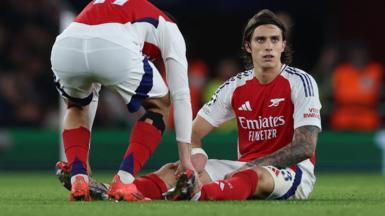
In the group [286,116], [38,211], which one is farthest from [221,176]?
[38,211]

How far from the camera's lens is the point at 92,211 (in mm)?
6559

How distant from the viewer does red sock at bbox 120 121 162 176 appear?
285 inches

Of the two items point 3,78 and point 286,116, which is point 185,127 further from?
point 3,78

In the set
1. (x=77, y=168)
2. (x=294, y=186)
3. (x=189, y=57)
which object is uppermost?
(x=77, y=168)

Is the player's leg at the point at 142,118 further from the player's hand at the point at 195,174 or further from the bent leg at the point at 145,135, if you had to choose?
the player's hand at the point at 195,174

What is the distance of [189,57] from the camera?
19078mm

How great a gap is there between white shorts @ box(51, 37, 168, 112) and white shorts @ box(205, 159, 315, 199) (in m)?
0.84

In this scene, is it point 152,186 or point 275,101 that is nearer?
point 152,186

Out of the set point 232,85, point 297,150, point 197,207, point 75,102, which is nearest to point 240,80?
point 232,85

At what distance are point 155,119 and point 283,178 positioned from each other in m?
0.92

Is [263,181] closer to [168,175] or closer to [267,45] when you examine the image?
[168,175]

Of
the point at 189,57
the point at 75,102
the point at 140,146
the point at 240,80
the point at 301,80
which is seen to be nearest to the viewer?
the point at 140,146

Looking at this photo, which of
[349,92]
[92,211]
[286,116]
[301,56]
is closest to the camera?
[92,211]

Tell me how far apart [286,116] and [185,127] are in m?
0.77
